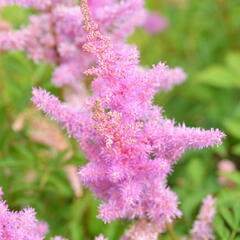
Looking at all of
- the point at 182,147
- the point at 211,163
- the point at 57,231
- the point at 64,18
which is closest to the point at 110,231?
the point at 57,231

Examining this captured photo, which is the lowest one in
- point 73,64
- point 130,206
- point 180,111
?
point 130,206

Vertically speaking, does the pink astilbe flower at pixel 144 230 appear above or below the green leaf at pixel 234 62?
below

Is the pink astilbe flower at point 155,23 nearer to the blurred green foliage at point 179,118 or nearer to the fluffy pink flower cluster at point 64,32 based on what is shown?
the blurred green foliage at point 179,118

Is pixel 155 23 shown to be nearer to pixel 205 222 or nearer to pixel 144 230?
pixel 205 222

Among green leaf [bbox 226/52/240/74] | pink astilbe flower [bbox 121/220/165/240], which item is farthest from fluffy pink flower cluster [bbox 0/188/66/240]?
green leaf [bbox 226/52/240/74]

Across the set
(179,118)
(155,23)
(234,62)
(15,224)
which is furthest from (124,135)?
(155,23)

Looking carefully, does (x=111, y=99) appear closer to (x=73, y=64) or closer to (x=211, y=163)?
(x=73, y=64)

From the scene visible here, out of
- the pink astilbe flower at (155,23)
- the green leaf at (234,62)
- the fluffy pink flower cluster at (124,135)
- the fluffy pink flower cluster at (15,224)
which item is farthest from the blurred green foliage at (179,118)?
the fluffy pink flower cluster at (15,224)
